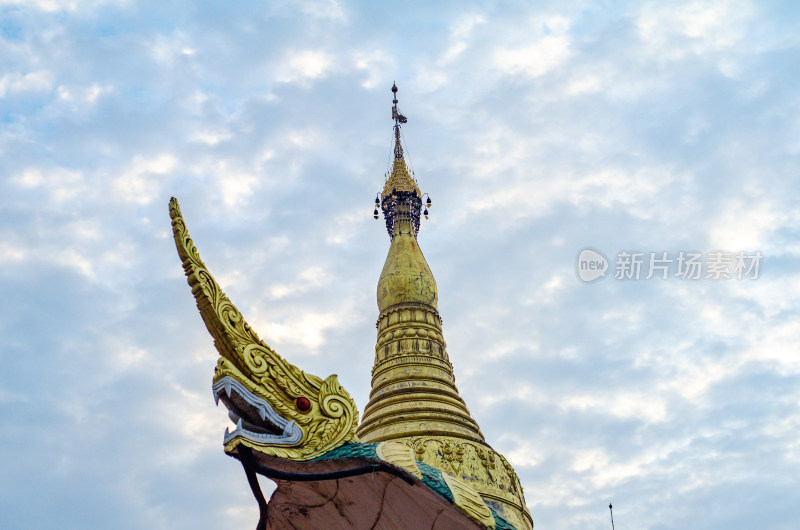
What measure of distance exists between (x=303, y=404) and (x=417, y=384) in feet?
25.2

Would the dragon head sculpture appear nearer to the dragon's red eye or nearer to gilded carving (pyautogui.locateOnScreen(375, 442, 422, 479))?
the dragon's red eye

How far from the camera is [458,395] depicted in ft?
52.2

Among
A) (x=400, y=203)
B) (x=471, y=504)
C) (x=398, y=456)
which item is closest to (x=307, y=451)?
(x=398, y=456)

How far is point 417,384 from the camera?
15.6 meters

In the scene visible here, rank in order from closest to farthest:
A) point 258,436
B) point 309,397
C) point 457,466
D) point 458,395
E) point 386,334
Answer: point 258,436
point 309,397
point 457,466
point 458,395
point 386,334

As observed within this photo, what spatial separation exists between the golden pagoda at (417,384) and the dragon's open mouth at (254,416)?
4.64m

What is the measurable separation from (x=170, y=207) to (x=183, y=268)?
0.61m

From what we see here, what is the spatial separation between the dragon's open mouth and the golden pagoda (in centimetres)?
464

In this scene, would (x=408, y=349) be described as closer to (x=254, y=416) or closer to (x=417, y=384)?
(x=417, y=384)

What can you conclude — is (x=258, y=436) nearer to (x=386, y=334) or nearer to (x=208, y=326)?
(x=208, y=326)

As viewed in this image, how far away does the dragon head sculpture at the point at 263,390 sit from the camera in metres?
7.72

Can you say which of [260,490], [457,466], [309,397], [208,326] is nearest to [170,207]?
[208,326]

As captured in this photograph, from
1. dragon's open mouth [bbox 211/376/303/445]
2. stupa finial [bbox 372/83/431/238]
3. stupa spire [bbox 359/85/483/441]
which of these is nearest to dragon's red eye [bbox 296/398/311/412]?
dragon's open mouth [bbox 211/376/303/445]

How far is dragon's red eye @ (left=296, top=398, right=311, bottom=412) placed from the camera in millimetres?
8031
